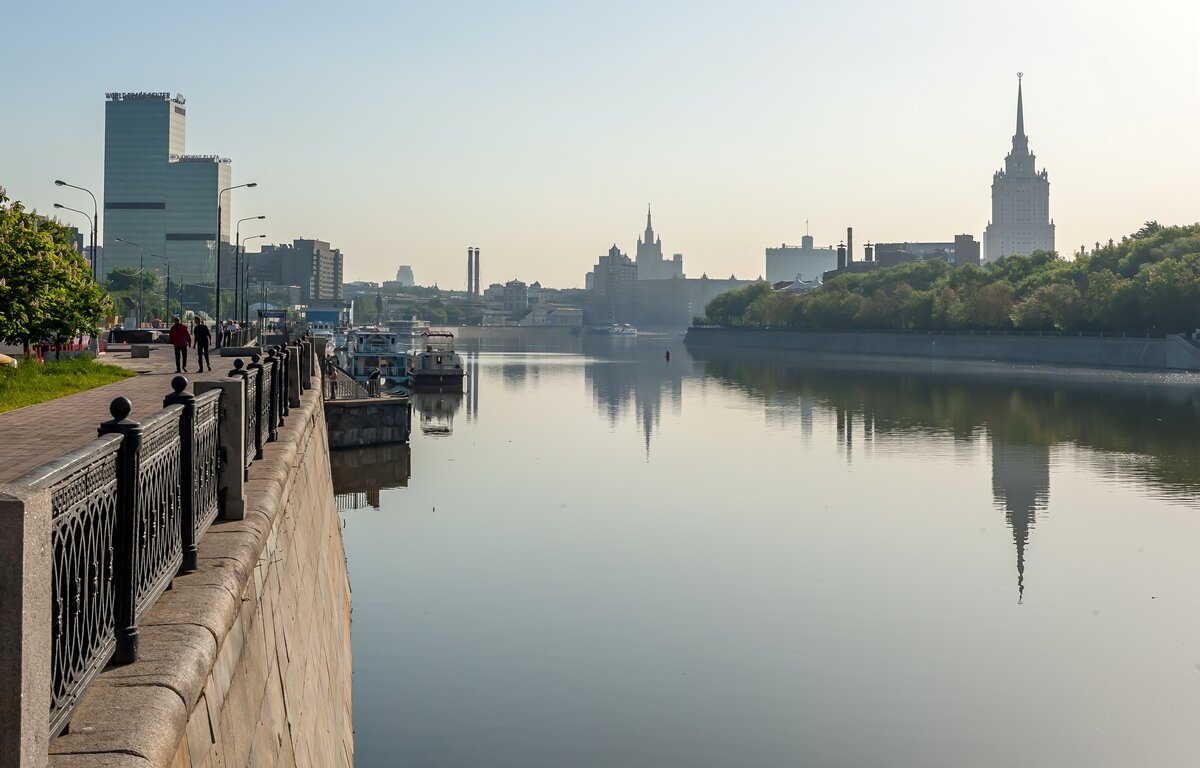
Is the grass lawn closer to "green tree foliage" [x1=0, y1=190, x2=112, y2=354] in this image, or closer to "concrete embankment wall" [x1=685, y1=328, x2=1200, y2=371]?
"green tree foliage" [x1=0, y1=190, x2=112, y2=354]

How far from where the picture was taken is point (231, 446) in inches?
439

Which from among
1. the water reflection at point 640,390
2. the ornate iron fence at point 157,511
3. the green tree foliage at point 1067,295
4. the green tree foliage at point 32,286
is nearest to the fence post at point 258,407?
the ornate iron fence at point 157,511

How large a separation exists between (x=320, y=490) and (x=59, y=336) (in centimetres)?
1875

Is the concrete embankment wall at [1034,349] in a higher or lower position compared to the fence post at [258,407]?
higher

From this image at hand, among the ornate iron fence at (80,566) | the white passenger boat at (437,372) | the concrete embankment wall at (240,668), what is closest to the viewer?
the ornate iron fence at (80,566)

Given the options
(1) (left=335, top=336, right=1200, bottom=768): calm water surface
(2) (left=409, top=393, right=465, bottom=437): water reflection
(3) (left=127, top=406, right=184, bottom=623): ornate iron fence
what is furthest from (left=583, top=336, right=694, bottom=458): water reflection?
(3) (left=127, top=406, right=184, bottom=623): ornate iron fence

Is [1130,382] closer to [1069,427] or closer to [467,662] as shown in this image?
[1069,427]

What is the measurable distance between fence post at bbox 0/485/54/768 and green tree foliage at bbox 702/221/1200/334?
12853 cm

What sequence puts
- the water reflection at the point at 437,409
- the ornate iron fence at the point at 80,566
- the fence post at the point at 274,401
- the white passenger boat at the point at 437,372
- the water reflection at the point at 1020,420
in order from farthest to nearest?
the white passenger boat at the point at 437,372, the water reflection at the point at 437,409, the water reflection at the point at 1020,420, the fence post at the point at 274,401, the ornate iron fence at the point at 80,566

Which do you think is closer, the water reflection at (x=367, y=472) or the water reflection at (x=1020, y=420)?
the water reflection at (x=367, y=472)

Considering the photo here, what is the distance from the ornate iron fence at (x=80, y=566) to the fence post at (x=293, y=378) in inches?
747

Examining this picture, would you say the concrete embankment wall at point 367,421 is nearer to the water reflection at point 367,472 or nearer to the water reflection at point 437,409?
the water reflection at point 367,472

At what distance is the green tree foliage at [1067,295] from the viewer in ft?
405

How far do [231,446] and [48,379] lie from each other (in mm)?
22181
